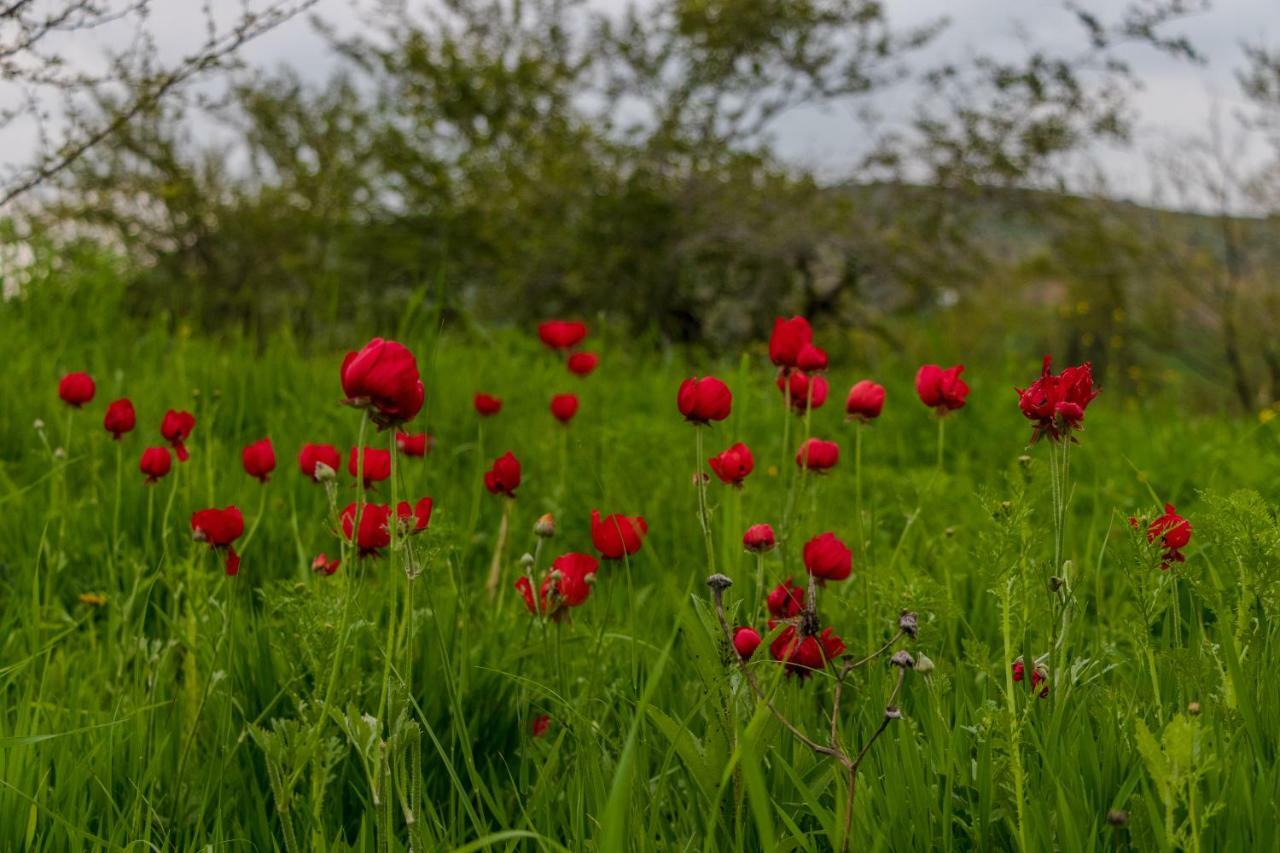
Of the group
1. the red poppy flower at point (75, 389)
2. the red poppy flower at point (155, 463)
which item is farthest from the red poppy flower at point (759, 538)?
the red poppy flower at point (75, 389)

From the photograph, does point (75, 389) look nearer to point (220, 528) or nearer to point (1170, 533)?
point (220, 528)

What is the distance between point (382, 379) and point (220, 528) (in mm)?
646

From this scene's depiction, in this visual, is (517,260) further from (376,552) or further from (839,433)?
(376,552)

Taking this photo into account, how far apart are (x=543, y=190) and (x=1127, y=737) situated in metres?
7.43

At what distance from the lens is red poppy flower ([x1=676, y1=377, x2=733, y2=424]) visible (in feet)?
4.71

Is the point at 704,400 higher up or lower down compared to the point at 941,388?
higher up

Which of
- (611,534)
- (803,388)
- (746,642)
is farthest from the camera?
(803,388)

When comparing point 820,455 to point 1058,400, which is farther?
point 820,455

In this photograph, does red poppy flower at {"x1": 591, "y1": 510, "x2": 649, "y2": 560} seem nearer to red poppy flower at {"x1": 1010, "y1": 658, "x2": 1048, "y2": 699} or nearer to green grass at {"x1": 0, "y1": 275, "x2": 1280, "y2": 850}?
green grass at {"x1": 0, "y1": 275, "x2": 1280, "y2": 850}

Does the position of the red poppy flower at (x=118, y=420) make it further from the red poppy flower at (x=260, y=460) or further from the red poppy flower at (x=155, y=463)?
the red poppy flower at (x=260, y=460)

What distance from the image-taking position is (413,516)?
122 cm

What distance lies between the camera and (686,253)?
309 inches

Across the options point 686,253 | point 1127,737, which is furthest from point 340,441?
point 686,253

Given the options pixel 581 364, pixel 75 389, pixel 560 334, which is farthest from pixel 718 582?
pixel 560 334
